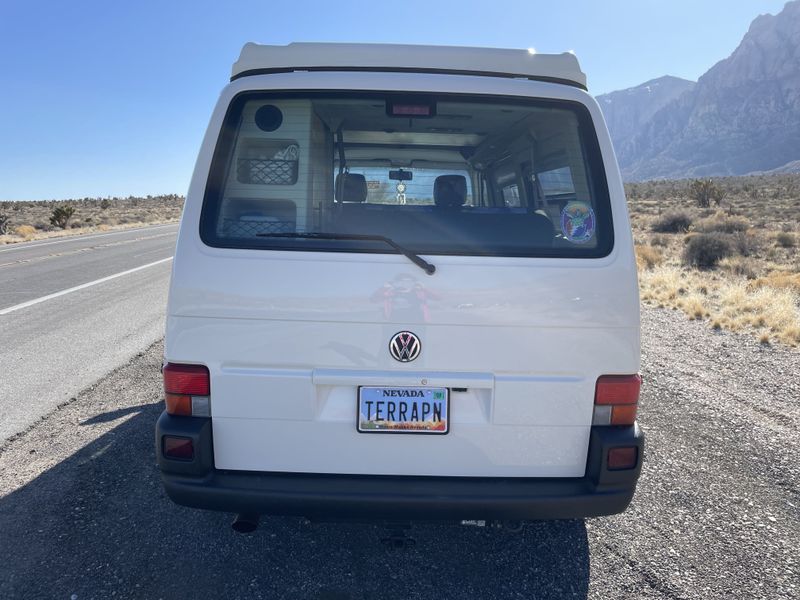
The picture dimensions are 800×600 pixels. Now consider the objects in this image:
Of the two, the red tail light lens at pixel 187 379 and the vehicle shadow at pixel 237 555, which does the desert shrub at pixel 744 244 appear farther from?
the red tail light lens at pixel 187 379

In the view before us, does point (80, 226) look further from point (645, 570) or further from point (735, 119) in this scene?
point (735, 119)

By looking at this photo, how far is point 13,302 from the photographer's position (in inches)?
376

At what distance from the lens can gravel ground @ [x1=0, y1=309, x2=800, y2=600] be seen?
2.68 m

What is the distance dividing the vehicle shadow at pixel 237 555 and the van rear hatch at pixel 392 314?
0.60 m

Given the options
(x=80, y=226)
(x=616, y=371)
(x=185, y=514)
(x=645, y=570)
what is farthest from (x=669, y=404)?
(x=80, y=226)

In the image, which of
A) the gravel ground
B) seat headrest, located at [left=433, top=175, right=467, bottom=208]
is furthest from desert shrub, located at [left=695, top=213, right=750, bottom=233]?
seat headrest, located at [left=433, top=175, right=467, bottom=208]

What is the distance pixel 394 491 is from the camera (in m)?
2.40

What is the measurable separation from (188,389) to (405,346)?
34.6 inches

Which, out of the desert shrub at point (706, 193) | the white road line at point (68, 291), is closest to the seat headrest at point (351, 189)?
the white road line at point (68, 291)

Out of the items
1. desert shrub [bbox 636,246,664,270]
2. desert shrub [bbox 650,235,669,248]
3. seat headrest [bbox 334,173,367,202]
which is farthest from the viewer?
desert shrub [bbox 650,235,669,248]

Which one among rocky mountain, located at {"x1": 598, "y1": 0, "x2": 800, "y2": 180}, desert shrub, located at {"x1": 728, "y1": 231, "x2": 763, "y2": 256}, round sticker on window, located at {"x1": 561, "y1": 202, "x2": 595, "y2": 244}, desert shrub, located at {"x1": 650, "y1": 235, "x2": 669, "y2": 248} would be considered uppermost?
rocky mountain, located at {"x1": 598, "y1": 0, "x2": 800, "y2": 180}

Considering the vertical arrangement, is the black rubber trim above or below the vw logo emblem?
above

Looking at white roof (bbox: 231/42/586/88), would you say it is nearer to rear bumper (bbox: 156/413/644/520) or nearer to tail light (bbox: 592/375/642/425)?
tail light (bbox: 592/375/642/425)

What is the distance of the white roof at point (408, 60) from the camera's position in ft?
8.23
